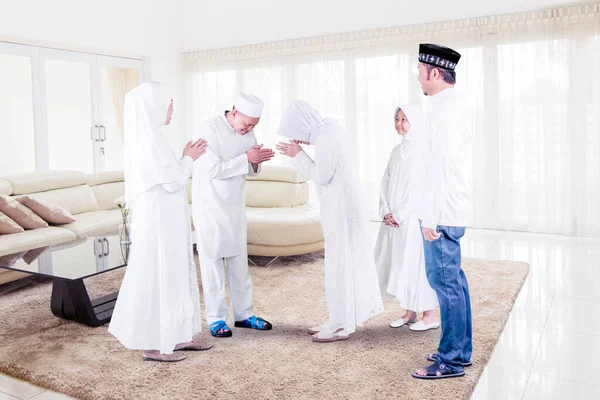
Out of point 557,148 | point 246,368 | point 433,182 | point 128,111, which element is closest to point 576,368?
point 433,182

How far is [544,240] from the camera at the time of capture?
5742 mm

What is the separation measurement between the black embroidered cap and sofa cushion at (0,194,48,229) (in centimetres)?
370

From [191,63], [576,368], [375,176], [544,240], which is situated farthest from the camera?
[191,63]

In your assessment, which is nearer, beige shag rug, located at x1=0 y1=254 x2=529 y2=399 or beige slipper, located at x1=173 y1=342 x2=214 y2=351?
beige shag rug, located at x1=0 y1=254 x2=529 y2=399

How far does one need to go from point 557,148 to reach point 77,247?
194 inches

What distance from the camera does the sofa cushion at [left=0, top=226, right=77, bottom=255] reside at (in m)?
4.16

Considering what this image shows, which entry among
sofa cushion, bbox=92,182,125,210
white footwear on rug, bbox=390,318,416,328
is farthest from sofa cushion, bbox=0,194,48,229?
white footwear on rug, bbox=390,318,416,328

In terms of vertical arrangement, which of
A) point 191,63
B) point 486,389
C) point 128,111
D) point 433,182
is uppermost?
point 191,63

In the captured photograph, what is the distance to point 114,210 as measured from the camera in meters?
5.85

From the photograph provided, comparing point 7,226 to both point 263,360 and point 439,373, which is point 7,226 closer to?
point 263,360

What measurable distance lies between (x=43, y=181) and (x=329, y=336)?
3.75 meters

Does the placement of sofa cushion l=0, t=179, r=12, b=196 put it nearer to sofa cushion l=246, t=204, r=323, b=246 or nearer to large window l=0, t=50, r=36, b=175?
large window l=0, t=50, r=36, b=175

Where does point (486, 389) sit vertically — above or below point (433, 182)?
below

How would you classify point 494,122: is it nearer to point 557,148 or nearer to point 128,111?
point 557,148
